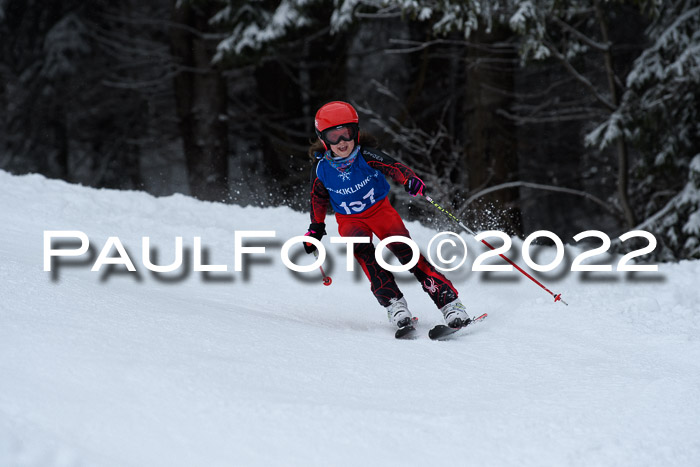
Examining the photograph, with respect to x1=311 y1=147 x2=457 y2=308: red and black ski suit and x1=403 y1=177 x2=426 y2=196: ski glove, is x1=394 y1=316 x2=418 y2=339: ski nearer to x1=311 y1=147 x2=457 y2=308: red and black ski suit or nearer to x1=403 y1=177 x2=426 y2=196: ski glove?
x1=311 y1=147 x2=457 y2=308: red and black ski suit

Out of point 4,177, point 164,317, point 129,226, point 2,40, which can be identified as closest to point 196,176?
point 4,177

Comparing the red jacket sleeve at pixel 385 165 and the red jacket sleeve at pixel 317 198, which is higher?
the red jacket sleeve at pixel 385 165

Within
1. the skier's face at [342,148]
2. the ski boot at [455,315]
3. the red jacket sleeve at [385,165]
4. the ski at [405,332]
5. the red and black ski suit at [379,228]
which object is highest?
the skier's face at [342,148]

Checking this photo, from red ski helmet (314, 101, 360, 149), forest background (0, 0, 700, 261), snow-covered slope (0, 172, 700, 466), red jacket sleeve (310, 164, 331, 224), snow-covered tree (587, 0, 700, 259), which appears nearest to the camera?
snow-covered slope (0, 172, 700, 466)

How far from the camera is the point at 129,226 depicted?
6.93m

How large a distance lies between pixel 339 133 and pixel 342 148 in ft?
0.35

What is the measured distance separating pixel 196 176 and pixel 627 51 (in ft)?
27.3

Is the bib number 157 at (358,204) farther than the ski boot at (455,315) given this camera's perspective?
Yes

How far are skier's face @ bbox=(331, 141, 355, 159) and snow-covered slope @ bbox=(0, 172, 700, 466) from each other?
→ 112 cm

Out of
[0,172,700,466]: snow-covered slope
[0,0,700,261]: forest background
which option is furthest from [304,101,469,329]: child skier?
[0,0,700,261]: forest background

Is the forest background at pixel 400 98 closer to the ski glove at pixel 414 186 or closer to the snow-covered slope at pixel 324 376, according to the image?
the snow-covered slope at pixel 324 376

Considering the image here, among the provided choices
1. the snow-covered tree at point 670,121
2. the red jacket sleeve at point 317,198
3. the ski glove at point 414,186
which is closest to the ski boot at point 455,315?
the ski glove at point 414,186

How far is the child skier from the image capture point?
4477mm

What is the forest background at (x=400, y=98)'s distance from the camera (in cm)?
860
